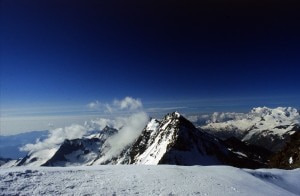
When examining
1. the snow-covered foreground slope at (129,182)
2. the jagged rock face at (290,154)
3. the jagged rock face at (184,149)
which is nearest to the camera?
the snow-covered foreground slope at (129,182)

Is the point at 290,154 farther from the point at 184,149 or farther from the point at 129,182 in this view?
the point at 184,149

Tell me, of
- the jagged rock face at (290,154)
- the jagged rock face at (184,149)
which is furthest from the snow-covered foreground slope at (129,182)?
the jagged rock face at (184,149)

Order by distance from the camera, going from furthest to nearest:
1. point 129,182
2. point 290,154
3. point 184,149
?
point 184,149 < point 290,154 < point 129,182

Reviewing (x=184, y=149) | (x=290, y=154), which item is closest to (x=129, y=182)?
(x=290, y=154)

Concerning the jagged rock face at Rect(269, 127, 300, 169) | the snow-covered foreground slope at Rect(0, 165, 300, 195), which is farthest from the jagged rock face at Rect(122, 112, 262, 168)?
the snow-covered foreground slope at Rect(0, 165, 300, 195)

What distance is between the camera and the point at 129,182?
2734 cm

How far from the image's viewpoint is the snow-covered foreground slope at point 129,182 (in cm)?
2423

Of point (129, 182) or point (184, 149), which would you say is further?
point (184, 149)

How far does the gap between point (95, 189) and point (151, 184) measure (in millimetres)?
4885

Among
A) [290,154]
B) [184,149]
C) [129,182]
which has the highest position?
[129,182]

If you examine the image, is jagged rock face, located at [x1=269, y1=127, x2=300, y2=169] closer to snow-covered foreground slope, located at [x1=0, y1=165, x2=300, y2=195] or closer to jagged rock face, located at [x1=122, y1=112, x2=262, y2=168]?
snow-covered foreground slope, located at [x1=0, y1=165, x2=300, y2=195]

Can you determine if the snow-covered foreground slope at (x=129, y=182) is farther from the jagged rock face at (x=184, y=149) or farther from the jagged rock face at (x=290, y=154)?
the jagged rock face at (x=184, y=149)

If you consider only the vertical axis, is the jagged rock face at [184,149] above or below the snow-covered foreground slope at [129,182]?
below

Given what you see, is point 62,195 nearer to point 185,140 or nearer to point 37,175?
point 37,175
